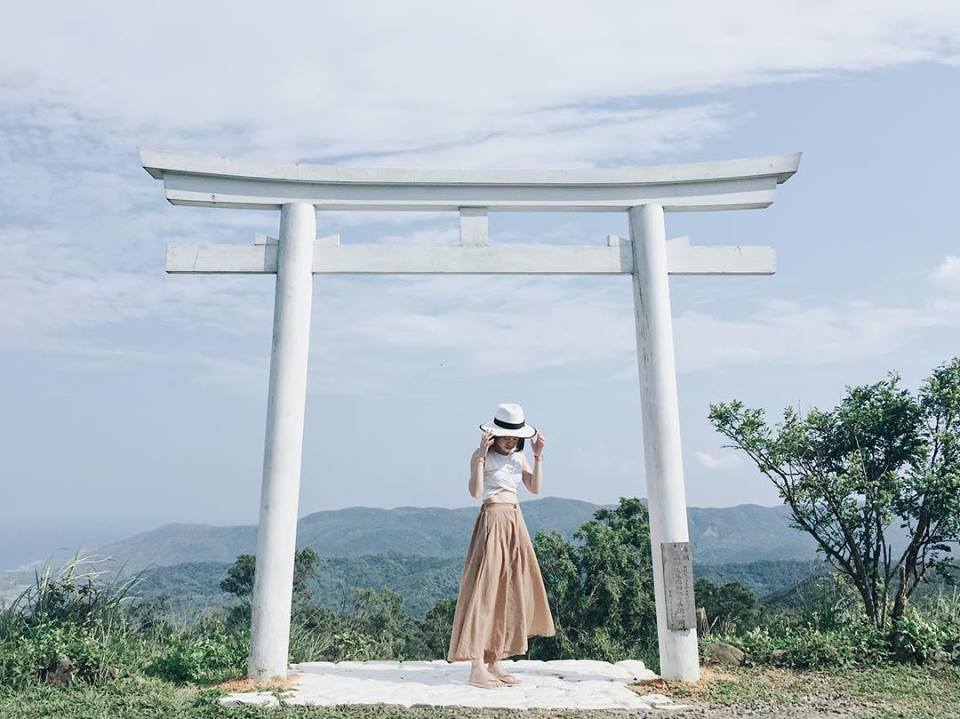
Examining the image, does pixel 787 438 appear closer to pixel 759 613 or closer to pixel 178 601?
pixel 759 613

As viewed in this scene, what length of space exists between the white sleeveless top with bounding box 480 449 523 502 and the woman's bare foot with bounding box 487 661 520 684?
1069 mm

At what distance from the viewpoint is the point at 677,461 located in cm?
572

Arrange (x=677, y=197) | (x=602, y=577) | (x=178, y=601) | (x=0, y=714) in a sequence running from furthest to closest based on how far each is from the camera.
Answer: (x=602, y=577) < (x=178, y=601) < (x=677, y=197) < (x=0, y=714)

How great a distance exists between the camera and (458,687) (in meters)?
5.34

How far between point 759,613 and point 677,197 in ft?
20.5

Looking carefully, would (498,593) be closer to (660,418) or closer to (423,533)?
(660,418)

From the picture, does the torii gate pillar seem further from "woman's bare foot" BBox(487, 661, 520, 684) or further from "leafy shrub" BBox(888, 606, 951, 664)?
"leafy shrub" BBox(888, 606, 951, 664)

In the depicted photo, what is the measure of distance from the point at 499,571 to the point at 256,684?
1.67 meters

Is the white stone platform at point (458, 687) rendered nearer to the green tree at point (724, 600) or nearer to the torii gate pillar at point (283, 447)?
the torii gate pillar at point (283, 447)

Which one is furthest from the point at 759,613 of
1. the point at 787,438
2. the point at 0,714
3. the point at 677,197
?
the point at 0,714

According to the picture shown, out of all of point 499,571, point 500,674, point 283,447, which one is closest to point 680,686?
point 500,674

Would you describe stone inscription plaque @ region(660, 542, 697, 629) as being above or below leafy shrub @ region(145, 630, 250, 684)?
above

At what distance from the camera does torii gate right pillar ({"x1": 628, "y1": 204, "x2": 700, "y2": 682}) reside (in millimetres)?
5559

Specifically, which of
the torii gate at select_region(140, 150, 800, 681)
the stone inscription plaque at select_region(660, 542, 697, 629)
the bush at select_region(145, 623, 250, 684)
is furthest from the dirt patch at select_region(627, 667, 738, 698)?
the bush at select_region(145, 623, 250, 684)
